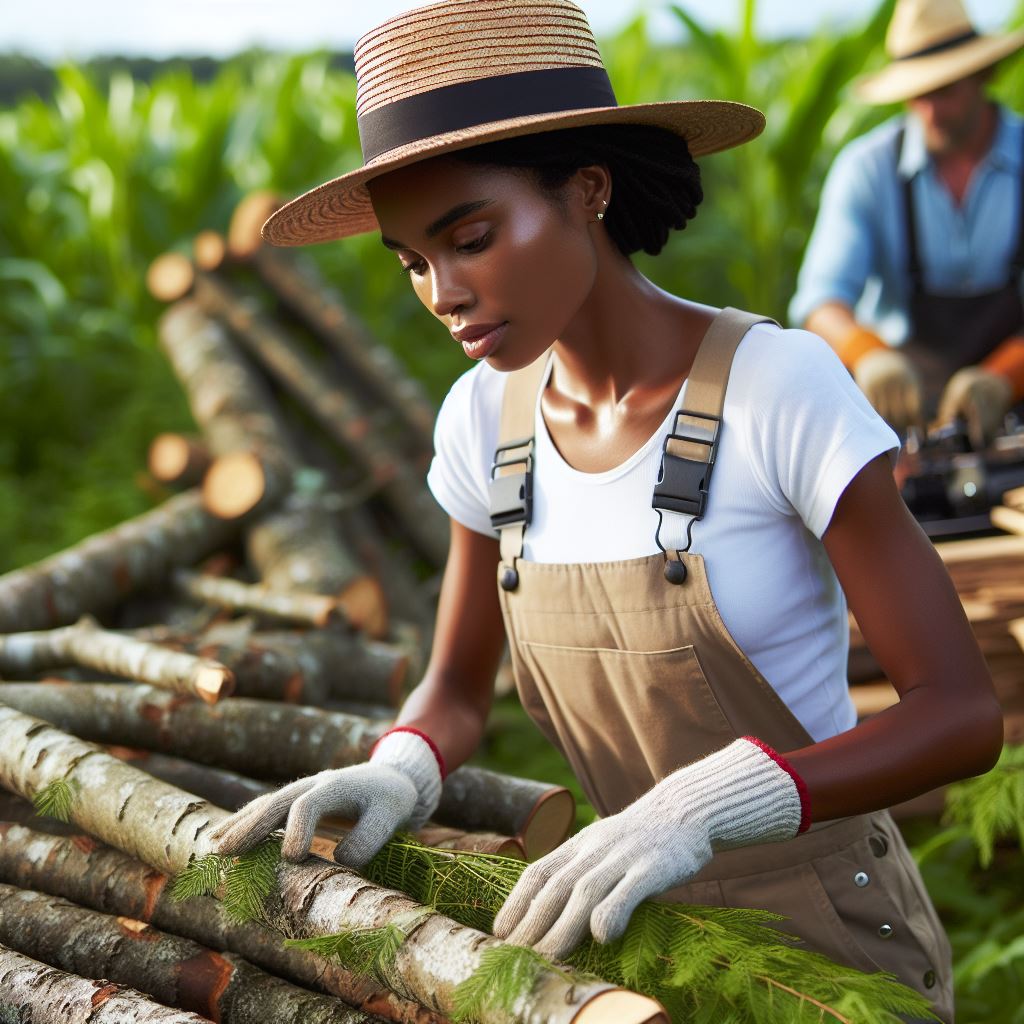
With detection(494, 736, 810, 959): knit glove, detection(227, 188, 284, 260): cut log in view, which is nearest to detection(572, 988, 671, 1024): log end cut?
detection(494, 736, 810, 959): knit glove

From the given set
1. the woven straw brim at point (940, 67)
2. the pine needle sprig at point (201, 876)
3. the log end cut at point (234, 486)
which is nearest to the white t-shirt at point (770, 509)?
the pine needle sprig at point (201, 876)

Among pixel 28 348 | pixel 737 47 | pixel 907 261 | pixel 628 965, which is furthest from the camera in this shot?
pixel 737 47

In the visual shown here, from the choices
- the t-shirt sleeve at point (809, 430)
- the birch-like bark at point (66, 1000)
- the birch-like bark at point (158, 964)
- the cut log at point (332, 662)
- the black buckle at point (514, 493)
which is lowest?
the cut log at point (332, 662)

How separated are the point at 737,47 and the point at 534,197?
588 centimetres

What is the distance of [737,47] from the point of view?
7.09 metres

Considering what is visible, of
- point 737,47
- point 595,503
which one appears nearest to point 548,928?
point 595,503

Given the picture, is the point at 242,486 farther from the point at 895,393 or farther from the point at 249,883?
the point at 249,883

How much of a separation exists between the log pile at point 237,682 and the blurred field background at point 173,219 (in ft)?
2.16

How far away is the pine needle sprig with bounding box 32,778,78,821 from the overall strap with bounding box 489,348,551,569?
0.80 m

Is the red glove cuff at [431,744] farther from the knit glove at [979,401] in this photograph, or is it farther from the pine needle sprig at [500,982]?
the knit glove at [979,401]

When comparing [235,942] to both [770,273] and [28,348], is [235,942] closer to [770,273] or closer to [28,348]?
[28,348]

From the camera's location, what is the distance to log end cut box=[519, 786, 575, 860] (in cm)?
227

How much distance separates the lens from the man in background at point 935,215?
14.8 ft

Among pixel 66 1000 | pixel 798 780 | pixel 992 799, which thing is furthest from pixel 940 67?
pixel 66 1000
